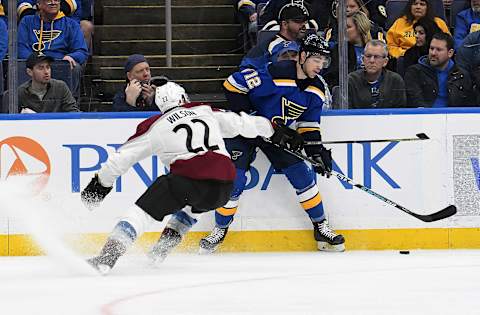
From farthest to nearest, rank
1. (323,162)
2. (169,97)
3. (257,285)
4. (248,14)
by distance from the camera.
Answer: (248,14)
(323,162)
(169,97)
(257,285)

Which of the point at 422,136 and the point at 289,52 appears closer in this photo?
the point at 422,136

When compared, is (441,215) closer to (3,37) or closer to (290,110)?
(290,110)

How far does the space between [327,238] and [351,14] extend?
145 cm

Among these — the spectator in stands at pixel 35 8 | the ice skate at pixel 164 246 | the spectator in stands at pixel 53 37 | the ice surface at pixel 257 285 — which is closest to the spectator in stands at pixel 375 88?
the ice surface at pixel 257 285

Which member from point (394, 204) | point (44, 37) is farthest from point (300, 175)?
point (44, 37)

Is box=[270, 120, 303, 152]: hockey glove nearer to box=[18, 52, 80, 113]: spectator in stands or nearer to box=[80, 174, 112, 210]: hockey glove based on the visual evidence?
box=[80, 174, 112, 210]: hockey glove

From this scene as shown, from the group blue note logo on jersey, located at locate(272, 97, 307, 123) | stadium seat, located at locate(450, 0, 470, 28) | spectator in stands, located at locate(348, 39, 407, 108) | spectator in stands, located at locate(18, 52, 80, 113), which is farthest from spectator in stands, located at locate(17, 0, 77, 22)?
stadium seat, located at locate(450, 0, 470, 28)

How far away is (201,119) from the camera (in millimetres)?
6051

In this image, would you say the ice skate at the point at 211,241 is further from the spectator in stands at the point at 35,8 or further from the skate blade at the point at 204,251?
the spectator in stands at the point at 35,8

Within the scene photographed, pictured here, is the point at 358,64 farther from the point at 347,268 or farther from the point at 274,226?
the point at 347,268

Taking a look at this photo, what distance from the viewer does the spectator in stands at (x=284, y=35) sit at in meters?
7.39

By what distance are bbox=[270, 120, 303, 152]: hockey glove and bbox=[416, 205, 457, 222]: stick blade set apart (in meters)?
0.84

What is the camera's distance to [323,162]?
701cm

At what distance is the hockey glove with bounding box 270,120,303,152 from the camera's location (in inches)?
259
